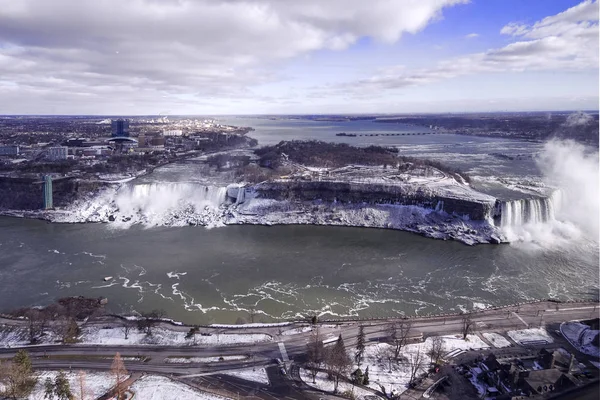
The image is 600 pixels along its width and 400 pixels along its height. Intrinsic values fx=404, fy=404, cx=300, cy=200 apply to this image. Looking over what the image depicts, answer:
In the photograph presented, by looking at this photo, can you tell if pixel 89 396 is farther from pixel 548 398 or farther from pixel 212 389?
pixel 548 398

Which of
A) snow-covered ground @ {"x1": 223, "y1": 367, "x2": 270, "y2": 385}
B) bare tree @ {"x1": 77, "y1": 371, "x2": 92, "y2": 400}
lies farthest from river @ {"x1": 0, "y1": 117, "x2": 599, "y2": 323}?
bare tree @ {"x1": 77, "y1": 371, "x2": 92, "y2": 400}

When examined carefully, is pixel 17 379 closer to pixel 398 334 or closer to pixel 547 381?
pixel 398 334

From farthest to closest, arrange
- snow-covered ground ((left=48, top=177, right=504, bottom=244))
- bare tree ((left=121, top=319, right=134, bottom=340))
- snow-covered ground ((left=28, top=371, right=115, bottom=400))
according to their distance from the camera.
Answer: snow-covered ground ((left=48, top=177, right=504, bottom=244)), bare tree ((left=121, top=319, right=134, bottom=340)), snow-covered ground ((left=28, top=371, right=115, bottom=400))

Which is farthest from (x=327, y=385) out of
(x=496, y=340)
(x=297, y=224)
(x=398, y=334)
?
(x=297, y=224)

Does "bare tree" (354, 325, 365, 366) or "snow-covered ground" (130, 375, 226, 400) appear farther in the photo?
"bare tree" (354, 325, 365, 366)

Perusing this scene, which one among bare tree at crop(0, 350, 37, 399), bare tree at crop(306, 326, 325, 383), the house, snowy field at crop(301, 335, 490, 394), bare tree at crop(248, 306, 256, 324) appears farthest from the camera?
bare tree at crop(248, 306, 256, 324)

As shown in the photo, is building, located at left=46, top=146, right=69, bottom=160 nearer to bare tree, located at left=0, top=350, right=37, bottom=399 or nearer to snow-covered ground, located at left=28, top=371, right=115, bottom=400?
snow-covered ground, located at left=28, top=371, right=115, bottom=400
